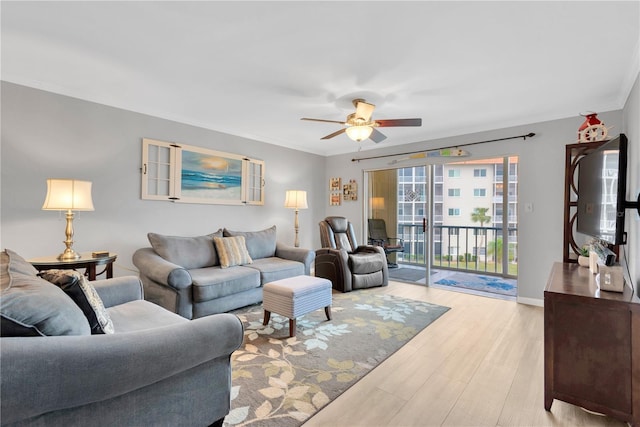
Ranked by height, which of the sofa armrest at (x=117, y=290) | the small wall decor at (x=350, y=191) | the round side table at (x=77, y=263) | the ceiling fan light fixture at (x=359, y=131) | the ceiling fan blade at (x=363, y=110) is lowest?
the sofa armrest at (x=117, y=290)

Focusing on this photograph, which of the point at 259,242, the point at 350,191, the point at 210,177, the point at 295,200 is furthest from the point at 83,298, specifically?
the point at 350,191

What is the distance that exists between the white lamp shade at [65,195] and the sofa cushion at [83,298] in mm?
1322

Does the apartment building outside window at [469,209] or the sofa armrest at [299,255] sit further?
the apartment building outside window at [469,209]

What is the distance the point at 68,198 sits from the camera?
2.52 meters

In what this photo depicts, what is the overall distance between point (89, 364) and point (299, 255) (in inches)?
122

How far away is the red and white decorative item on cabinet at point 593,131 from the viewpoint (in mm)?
2496

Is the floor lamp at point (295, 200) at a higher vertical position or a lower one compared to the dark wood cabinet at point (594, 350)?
higher

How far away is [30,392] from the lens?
0.92 metres

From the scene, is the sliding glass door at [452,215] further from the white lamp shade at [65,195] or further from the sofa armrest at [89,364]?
the white lamp shade at [65,195]

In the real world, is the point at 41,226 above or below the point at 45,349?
above

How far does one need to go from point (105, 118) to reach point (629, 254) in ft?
16.7

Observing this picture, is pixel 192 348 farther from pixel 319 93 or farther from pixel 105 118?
pixel 105 118

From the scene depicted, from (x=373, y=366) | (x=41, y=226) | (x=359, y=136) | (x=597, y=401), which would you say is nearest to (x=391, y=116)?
(x=359, y=136)

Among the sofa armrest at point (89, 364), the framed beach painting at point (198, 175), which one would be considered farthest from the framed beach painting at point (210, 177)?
the sofa armrest at point (89, 364)
